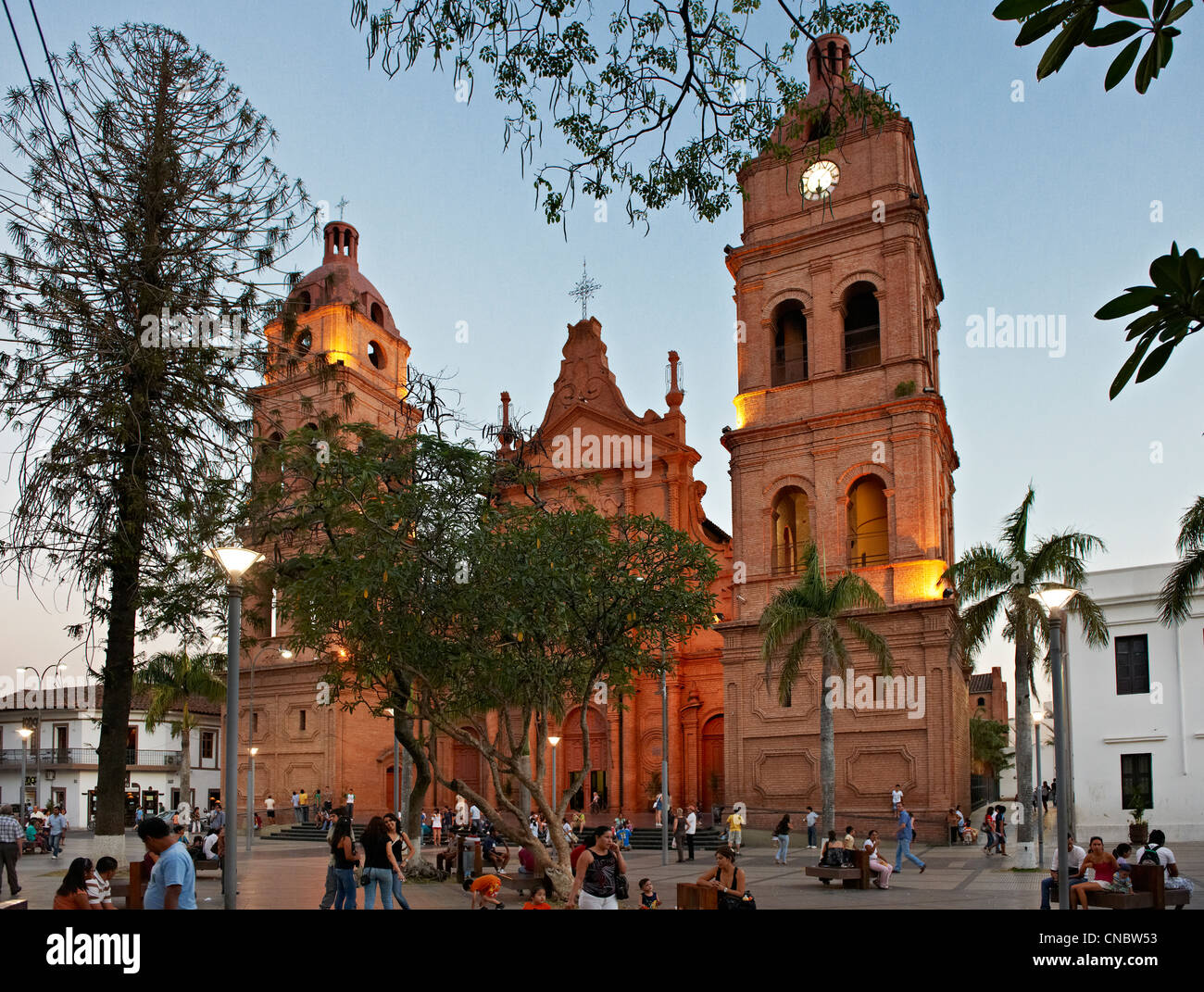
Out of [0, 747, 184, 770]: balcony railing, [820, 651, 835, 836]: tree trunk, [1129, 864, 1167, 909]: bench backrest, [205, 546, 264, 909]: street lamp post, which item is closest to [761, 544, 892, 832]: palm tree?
[820, 651, 835, 836]: tree trunk

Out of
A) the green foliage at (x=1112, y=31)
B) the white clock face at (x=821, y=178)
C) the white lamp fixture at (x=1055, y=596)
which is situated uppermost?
the white clock face at (x=821, y=178)

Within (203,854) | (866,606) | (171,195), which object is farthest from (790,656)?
(171,195)

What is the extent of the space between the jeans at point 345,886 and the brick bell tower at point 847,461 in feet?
67.4

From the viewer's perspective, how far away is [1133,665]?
32.2 m

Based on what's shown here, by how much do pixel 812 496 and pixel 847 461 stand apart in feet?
4.89

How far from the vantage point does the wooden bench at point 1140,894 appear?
13180 millimetres

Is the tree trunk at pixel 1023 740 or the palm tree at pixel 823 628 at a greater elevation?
the palm tree at pixel 823 628

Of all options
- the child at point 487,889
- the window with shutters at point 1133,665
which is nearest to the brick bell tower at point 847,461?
the window with shutters at point 1133,665

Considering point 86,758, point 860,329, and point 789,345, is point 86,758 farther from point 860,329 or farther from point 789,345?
point 860,329

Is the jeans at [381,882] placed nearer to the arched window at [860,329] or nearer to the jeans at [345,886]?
the jeans at [345,886]

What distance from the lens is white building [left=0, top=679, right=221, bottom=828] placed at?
2227 inches

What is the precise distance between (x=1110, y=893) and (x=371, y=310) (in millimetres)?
40620

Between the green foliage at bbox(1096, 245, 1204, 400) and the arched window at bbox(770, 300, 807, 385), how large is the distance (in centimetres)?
3261

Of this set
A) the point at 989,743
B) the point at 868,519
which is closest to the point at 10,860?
the point at 868,519
